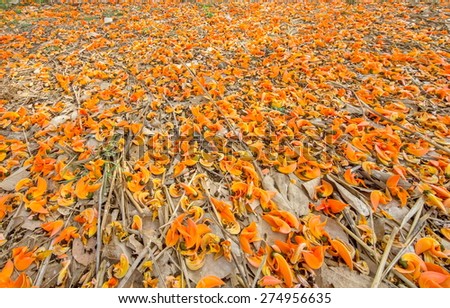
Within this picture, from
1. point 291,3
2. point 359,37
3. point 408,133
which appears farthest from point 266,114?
point 291,3

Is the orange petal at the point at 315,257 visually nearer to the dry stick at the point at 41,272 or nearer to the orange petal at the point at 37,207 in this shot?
the dry stick at the point at 41,272

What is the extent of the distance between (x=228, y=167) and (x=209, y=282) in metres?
0.94

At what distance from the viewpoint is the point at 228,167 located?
2.18 meters

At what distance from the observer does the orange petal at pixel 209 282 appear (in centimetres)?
152

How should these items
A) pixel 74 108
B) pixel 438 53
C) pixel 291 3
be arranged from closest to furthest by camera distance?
pixel 74 108 → pixel 438 53 → pixel 291 3

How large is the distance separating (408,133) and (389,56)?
6.97 ft

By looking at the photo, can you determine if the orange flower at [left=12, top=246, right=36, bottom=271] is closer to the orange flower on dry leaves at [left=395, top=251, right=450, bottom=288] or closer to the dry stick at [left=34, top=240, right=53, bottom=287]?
the dry stick at [left=34, top=240, right=53, bottom=287]

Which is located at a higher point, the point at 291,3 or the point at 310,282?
the point at 291,3

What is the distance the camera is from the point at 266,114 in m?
2.83

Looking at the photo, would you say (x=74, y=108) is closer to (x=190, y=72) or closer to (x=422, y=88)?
(x=190, y=72)

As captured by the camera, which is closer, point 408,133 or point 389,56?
point 408,133

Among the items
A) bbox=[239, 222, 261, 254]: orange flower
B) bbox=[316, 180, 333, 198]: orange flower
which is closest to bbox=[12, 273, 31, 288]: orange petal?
bbox=[239, 222, 261, 254]: orange flower

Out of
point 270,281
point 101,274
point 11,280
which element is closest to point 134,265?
point 101,274

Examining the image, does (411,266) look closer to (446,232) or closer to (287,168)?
(446,232)
